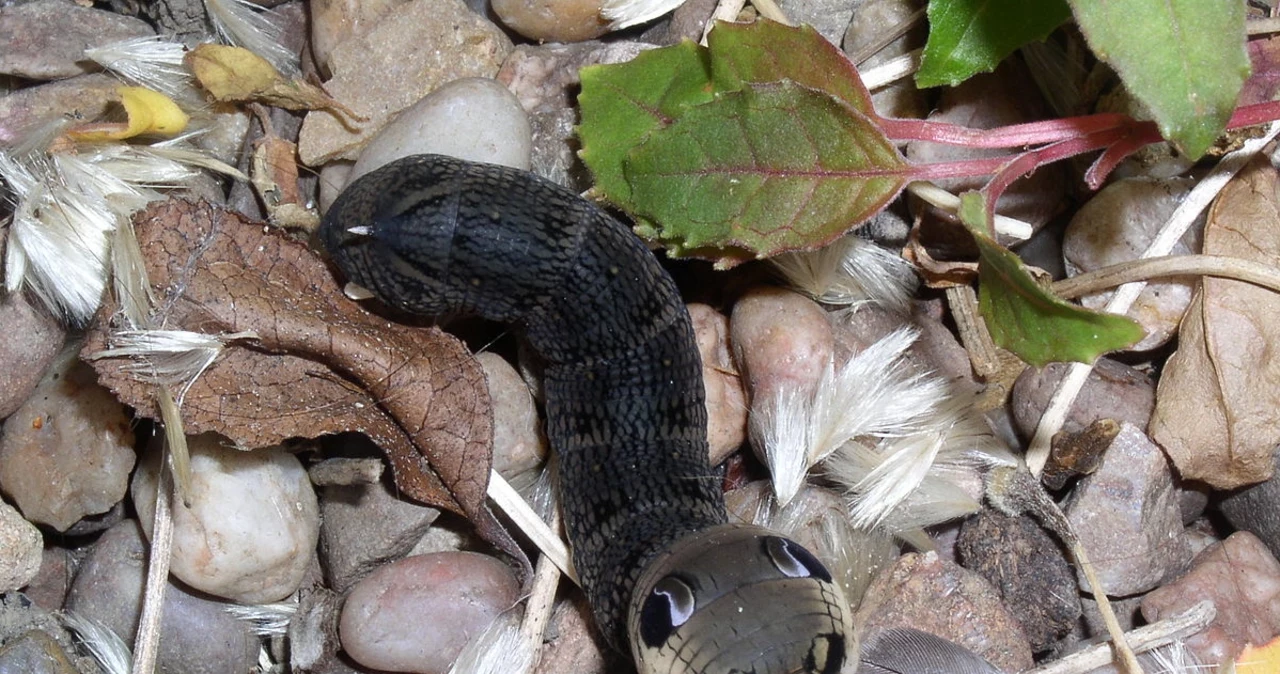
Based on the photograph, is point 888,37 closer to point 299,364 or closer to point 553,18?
point 553,18

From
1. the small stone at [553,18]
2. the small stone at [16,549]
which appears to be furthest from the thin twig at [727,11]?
the small stone at [16,549]

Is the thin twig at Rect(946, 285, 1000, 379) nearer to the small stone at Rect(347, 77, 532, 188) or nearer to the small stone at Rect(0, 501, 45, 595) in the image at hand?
the small stone at Rect(347, 77, 532, 188)

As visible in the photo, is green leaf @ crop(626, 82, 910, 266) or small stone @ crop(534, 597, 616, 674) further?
small stone @ crop(534, 597, 616, 674)

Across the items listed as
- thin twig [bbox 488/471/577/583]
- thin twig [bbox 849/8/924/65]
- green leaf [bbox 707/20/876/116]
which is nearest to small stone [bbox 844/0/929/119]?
thin twig [bbox 849/8/924/65]

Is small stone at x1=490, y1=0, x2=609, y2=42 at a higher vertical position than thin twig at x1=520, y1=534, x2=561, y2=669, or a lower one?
higher

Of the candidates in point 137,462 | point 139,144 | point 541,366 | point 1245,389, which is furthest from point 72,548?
point 1245,389

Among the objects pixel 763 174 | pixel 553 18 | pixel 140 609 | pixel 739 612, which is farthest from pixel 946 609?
pixel 140 609

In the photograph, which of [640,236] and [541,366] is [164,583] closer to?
[541,366]
